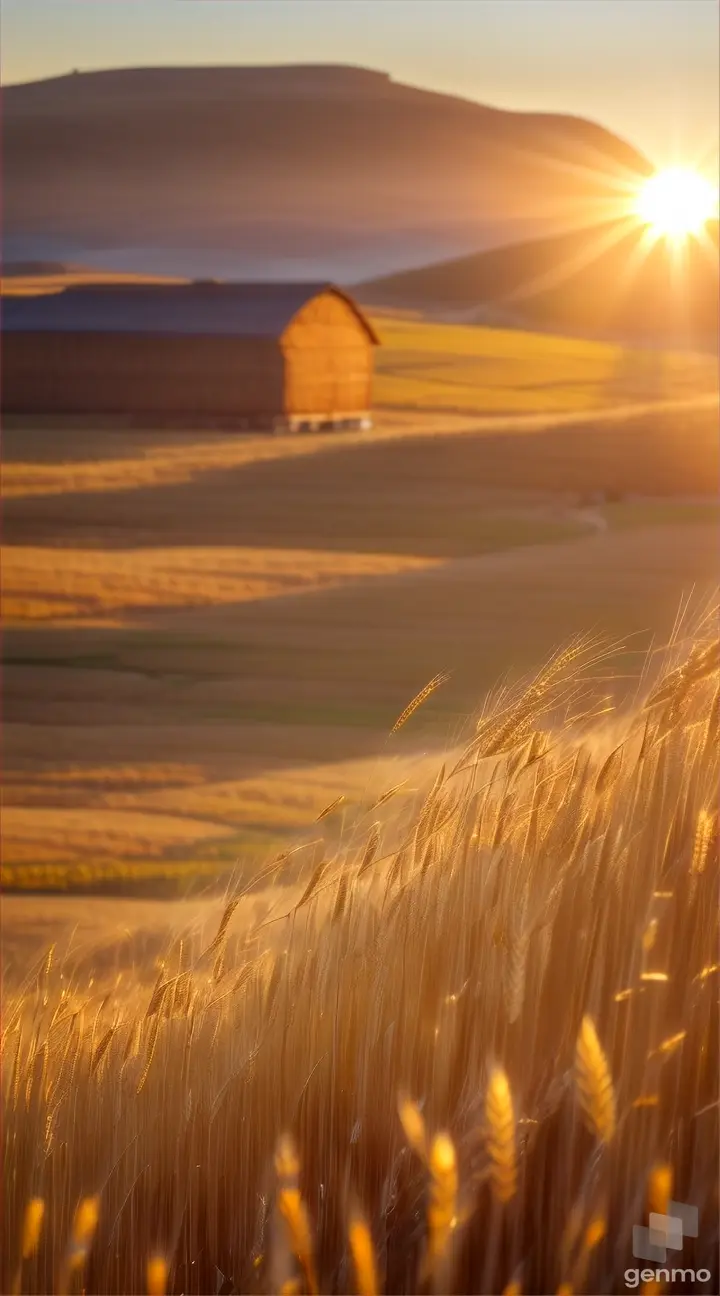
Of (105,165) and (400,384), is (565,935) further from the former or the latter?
(400,384)

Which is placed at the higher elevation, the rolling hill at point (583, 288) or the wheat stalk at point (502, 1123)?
the rolling hill at point (583, 288)

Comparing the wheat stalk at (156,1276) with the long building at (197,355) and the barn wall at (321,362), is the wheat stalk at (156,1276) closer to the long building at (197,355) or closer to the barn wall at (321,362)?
the long building at (197,355)

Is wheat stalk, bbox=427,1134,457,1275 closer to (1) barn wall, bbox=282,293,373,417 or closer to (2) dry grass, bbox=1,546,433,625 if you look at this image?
(2) dry grass, bbox=1,546,433,625

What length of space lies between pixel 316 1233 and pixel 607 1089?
0.42m

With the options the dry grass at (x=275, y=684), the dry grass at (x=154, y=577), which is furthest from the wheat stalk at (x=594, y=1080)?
the dry grass at (x=154, y=577)

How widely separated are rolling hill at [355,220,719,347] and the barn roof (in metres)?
2.37

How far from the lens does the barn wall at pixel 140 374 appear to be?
15.9 metres

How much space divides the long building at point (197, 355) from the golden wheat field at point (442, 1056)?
48.4ft

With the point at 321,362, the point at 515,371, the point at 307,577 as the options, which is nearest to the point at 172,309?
the point at 321,362

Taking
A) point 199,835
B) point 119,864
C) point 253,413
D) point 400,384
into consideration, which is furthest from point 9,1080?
point 400,384
